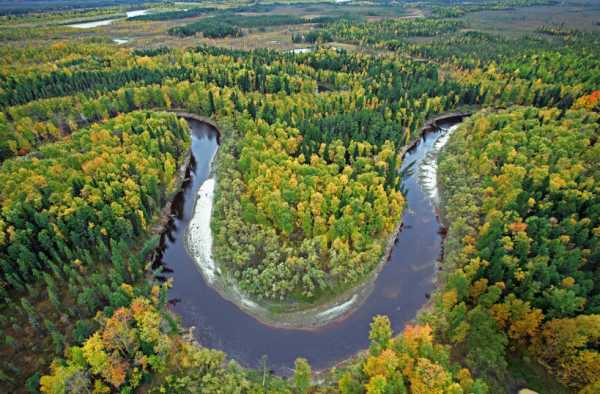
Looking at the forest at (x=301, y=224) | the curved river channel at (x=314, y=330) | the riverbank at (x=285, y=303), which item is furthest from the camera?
the riverbank at (x=285, y=303)

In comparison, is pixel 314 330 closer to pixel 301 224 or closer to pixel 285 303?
pixel 285 303

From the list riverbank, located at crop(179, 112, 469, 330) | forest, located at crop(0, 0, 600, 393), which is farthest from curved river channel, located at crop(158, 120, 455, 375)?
forest, located at crop(0, 0, 600, 393)

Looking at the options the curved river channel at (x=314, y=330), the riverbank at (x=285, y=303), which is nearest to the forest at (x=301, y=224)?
the riverbank at (x=285, y=303)

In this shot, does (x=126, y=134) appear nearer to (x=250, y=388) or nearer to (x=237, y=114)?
(x=237, y=114)

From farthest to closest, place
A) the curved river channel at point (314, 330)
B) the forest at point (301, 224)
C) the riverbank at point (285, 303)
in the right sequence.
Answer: the riverbank at point (285, 303) < the curved river channel at point (314, 330) < the forest at point (301, 224)

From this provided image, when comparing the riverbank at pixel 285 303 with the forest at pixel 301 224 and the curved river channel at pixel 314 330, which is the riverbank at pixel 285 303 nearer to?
the curved river channel at pixel 314 330
